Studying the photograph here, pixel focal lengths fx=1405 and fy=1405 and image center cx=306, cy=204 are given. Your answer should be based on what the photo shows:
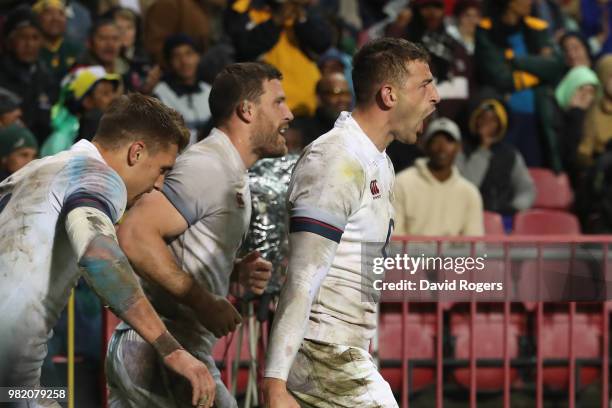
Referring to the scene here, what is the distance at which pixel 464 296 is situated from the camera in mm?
8273

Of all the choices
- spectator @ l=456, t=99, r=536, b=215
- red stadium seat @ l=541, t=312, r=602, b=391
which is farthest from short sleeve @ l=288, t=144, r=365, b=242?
spectator @ l=456, t=99, r=536, b=215

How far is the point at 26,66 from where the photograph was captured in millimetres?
11078

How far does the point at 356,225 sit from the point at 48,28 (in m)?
6.69

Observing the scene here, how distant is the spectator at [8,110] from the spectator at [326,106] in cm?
201

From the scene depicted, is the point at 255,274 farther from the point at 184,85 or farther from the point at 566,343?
the point at 184,85

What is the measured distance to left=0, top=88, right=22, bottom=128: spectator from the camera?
997 cm

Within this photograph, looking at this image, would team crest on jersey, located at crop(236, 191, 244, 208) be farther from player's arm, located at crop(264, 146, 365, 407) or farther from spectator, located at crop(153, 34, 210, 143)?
spectator, located at crop(153, 34, 210, 143)

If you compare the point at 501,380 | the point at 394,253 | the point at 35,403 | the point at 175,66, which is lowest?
the point at 35,403

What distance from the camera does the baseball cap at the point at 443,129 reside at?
413 inches

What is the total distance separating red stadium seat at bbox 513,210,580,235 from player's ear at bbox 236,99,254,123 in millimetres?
4673

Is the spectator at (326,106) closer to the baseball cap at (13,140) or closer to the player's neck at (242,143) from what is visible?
the baseball cap at (13,140)

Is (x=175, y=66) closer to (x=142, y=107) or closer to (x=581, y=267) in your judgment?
(x=581, y=267)

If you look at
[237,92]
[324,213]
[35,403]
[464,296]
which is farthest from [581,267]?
[35,403]

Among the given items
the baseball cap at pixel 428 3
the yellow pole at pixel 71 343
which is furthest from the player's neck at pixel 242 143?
the baseball cap at pixel 428 3
